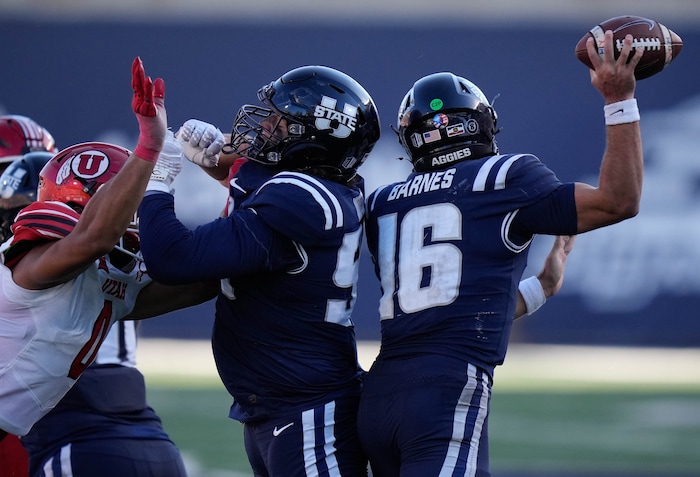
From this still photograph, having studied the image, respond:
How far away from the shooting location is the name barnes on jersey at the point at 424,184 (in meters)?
3.27

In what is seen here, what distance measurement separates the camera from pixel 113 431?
11.3 feet

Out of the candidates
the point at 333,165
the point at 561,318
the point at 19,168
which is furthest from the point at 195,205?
the point at 333,165

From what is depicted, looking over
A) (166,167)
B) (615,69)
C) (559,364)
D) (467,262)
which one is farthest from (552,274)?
(559,364)

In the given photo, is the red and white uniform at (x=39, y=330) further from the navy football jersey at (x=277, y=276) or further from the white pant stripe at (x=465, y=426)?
the white pant stripe at (x=465, y=426)

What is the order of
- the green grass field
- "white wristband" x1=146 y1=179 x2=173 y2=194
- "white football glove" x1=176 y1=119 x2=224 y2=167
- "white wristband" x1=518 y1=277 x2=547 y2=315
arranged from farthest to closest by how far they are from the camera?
the green grass field, "white wristband" x1=518 y1=277 x2=547 y2=315, "white football glove" x1=176 y1=119 x2=224 y2=167, "white wristband" x1=146 y1=179 x2=173 y2=194

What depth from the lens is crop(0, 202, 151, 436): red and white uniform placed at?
3.01 metres

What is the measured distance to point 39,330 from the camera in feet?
9.98

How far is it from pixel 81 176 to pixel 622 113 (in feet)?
5.80

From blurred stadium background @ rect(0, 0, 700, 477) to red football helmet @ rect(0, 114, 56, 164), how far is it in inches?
220

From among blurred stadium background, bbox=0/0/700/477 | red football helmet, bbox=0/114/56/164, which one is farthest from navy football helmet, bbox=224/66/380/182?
blurred stadium background, bbox=0/0/700/477

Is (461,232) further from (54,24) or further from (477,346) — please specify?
(54,24)

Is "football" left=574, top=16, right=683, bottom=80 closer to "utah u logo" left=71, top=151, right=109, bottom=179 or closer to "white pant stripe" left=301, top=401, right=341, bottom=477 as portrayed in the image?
"white pant stripe" left=301, top=401, right=341, bottom=477

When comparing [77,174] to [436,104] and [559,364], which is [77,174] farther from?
[559,364]

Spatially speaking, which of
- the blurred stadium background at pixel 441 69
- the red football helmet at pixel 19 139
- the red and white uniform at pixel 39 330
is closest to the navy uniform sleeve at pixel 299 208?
the red and white uniform at pixel 39 330
